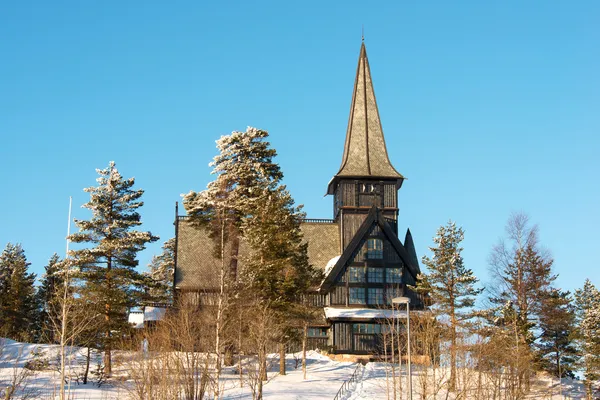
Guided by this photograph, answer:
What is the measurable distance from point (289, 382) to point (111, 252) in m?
12.1

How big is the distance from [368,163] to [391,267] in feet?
33.4

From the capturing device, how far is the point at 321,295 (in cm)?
5416

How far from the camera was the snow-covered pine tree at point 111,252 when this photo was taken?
128 feet

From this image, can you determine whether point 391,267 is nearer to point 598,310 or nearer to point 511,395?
point 598,310

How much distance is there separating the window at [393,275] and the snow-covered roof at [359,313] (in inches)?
100

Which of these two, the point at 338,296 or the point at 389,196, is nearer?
the point at 338,296

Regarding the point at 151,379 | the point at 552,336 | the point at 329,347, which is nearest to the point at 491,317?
the point at 552,336

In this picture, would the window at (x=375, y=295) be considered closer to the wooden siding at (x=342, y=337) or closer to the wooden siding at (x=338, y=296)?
the wooden siding at (x=338, y=296)

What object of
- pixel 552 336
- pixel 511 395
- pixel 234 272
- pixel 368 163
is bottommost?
pixel 511 395

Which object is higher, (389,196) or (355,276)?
(389,196)

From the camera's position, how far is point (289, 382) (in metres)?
38.8

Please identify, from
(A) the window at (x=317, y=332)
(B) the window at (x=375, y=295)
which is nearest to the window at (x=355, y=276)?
(B) the window at (x=375, y=295)

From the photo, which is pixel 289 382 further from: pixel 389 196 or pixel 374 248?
pixel 389 196

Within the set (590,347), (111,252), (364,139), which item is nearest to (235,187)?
(111,252)
